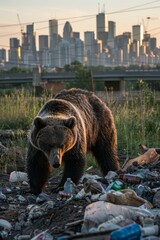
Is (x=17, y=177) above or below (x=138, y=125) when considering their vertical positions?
below

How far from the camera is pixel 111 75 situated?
61500 mm

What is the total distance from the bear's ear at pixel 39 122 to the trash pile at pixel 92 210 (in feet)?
2.44

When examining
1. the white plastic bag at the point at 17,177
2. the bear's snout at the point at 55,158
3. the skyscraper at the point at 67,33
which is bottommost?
the white plastic bag at the point at 17,177

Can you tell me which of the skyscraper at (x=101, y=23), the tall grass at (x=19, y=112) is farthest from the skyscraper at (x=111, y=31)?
the tall grass at (x=19, y=112)

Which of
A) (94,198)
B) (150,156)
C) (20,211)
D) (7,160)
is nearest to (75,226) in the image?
(94,198)

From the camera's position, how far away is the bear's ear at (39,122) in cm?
663

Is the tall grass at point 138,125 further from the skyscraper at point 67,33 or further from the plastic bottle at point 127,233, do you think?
the skyscraper at point 67,33

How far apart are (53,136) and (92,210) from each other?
206 cm

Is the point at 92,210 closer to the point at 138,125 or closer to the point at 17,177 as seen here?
the point at 17,177

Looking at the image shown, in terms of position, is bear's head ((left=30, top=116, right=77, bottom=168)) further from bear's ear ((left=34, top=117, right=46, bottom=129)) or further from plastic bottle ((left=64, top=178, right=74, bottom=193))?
plastic bottle ((left=64, top=178, right=74, bottom=193))

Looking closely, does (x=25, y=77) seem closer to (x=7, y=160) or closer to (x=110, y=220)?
(x=7, y=160)

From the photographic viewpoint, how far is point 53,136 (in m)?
6.63

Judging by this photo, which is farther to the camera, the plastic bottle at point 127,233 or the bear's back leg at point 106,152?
the bear's back leg at point 106,152

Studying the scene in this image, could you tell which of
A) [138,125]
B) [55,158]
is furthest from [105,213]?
[138,125]
